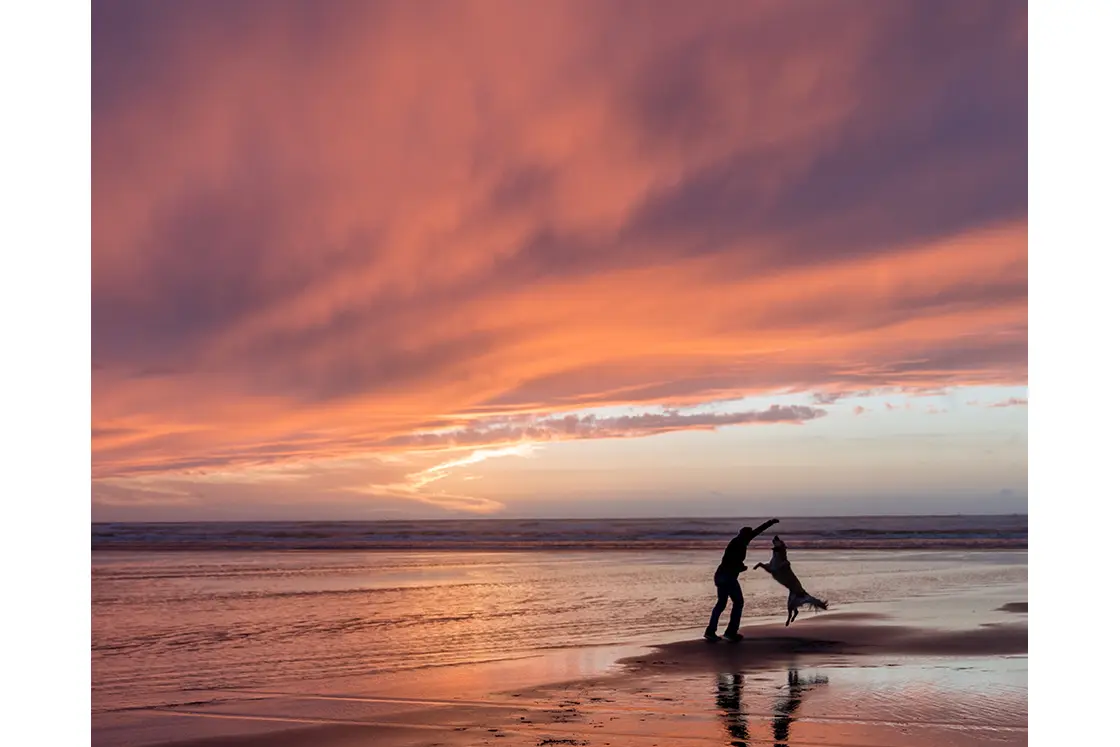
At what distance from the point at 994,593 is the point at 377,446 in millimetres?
12948

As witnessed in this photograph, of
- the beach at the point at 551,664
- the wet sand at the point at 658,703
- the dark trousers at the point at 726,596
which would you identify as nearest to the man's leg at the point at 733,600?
the dark trousers at the point at 726,596

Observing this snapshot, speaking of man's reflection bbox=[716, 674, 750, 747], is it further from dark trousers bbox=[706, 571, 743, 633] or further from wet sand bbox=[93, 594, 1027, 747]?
dark trousers bbox=[706, 571, 743, 633]

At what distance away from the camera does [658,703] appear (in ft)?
24.9

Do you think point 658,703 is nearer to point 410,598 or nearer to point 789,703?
point 789,703

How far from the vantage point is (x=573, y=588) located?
15.7 m

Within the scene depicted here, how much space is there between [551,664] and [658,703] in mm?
1904

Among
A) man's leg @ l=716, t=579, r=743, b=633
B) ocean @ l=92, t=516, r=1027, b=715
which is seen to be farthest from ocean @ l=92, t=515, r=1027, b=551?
man's leg @ l=716, t=579, r=743, b=633

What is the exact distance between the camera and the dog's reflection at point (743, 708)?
21.7 ft

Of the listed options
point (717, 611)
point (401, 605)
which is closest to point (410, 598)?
point (401, 605)

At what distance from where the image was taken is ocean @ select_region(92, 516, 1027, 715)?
9.69 m

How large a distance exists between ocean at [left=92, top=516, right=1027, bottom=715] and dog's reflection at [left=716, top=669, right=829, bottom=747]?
7.79 feet
